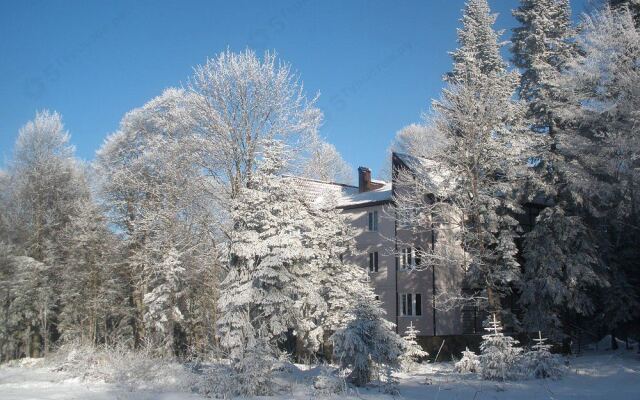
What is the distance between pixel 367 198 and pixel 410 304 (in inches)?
282

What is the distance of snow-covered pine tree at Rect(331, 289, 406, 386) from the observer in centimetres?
1489

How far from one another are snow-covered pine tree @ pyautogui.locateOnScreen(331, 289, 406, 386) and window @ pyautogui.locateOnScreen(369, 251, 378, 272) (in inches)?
796

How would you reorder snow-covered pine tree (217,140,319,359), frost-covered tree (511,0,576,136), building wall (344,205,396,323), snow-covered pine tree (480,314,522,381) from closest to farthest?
snow-covered pine tree (480,314,522,381), snow-covered pine tree (217,140,319,359), frost-covered tree (511,0,576,136), building wall (344,205,396,323)

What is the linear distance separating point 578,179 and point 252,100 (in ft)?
48.4

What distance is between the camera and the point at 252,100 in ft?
90.1

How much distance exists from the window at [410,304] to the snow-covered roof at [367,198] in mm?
5724

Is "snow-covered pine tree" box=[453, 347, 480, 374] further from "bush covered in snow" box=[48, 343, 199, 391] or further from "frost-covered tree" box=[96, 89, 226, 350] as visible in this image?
"frost-covered tree" box=[96, 89, 226, 350]

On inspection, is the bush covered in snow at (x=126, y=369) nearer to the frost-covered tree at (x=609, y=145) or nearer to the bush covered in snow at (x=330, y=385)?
the bush covered in snow at (x=330, y=385)

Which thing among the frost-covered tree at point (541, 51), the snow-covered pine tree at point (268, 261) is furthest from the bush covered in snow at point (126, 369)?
the frost-covered tree at point (541, 51)

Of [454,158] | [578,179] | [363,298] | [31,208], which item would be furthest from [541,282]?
[31,208]

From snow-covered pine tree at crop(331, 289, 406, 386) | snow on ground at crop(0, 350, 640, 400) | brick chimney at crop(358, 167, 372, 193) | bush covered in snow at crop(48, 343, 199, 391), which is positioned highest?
brick chimney at crop(358, 167, 372, 193)

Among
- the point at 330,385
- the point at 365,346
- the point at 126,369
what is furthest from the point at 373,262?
the point at 330,385

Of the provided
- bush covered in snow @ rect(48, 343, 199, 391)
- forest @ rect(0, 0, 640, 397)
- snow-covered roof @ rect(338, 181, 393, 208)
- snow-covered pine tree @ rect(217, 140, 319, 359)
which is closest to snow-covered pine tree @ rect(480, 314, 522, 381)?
forest @ rect(0, 0, 640, 397)

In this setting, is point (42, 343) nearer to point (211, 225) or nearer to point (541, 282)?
point (211, 225)
